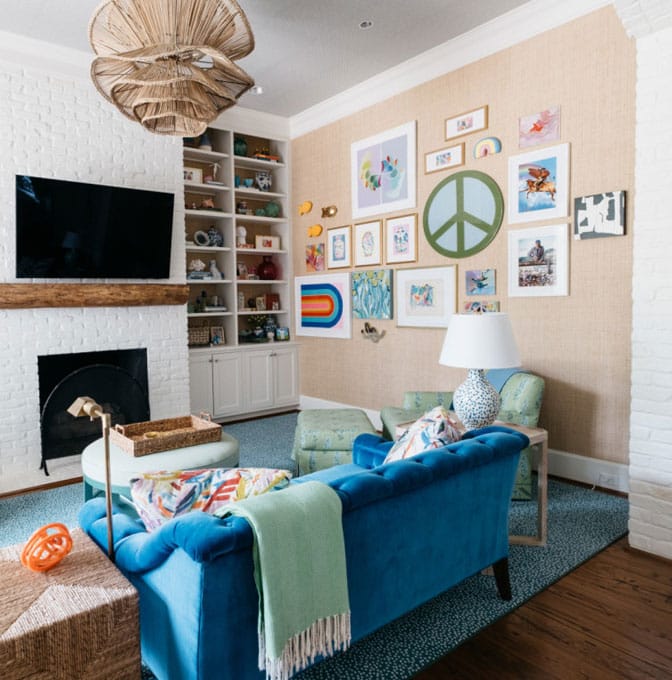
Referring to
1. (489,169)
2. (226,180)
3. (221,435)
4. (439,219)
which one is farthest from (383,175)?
(221,435)

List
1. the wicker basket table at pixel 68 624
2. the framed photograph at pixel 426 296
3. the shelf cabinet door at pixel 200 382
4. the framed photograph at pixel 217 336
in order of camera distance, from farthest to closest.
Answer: the framed photograph at pixel 217 336
the shelf cabinet door at pixel 200 382
the framed photograph at pixel 426 296
the wicker basket table at pixel 68 624

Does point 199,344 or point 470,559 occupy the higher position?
point 199,344

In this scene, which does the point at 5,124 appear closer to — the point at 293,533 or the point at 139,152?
the point at 139,152

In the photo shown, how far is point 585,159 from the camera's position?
11.5ft

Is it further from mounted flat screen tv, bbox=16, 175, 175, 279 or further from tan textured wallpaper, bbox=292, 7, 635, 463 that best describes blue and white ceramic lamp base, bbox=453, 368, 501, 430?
mounted flat screen tv, bbox=16, 175, 175, 279

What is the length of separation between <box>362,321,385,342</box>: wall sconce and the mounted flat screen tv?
1.86m

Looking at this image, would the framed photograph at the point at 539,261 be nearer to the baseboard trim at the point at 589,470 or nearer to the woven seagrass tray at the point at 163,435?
the baseboard trim at the point at 589,470

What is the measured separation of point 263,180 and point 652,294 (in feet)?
14.3

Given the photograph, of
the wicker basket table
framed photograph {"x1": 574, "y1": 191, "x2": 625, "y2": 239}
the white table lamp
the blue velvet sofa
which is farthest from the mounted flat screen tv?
framed photograph {"x1": 574, "y1": 191, "x2": 625, "y2": 239}

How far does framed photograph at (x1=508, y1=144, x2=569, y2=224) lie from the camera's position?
362 cm

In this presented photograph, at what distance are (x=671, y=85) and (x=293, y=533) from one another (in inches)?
100

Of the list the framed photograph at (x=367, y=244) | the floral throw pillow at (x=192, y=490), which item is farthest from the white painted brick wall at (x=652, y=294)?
the framed photograph at (x=367, y=244)

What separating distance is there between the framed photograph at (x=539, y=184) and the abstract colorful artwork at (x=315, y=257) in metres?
2.24

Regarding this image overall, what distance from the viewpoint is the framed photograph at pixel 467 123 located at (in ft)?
13.3
